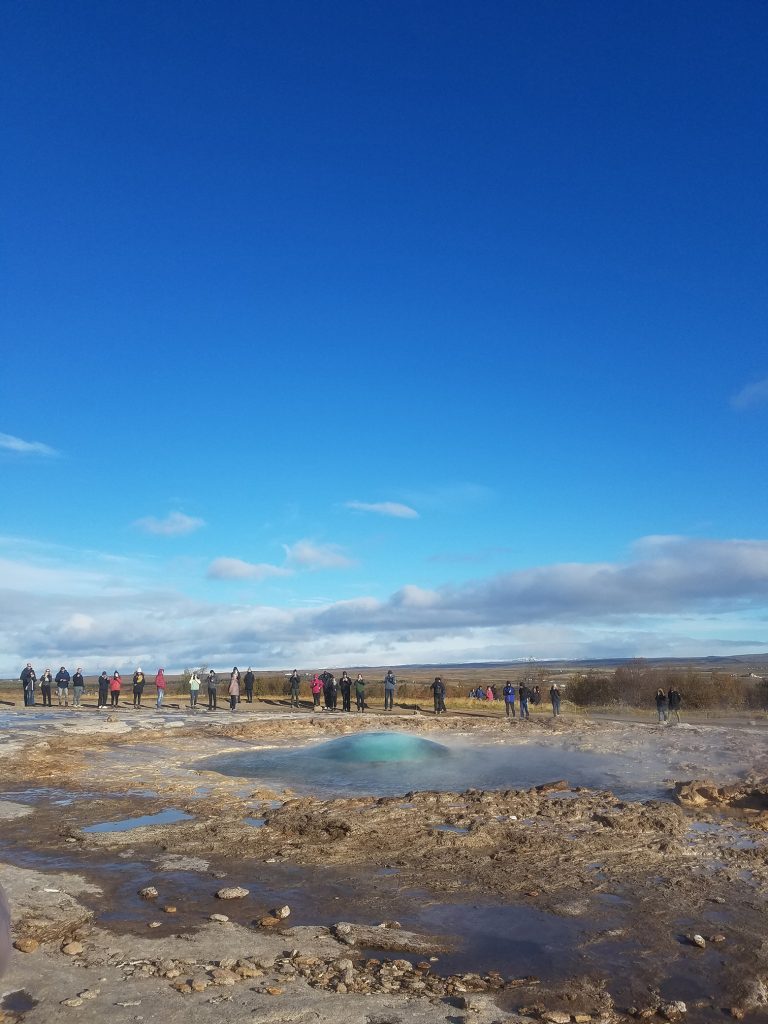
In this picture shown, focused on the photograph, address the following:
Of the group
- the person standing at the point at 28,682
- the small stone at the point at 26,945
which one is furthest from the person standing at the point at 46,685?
the small stone at the point at 26,945

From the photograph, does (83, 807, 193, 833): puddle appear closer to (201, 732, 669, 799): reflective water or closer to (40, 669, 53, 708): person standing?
(201, 732, 669, 799): reflective water

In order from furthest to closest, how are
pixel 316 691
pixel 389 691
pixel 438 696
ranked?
pixel 316 691 → pixel 389 691 → pixel 438 696

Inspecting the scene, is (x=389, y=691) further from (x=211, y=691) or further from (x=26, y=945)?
(x=26, y=945)

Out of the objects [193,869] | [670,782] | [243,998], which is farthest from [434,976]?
[670,782]

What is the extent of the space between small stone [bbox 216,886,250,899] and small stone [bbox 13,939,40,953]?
6.70ft

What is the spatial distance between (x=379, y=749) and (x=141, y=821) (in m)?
8.47

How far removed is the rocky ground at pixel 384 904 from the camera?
19.2 ft

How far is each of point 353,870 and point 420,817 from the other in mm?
3024

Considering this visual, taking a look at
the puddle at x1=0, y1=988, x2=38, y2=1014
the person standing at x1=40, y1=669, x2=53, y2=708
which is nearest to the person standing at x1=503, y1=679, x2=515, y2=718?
the person standing at x1=40, y1=669, x2=53, y2=708

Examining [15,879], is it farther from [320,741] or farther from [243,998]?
[320,741]

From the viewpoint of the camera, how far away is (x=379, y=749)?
20.1m

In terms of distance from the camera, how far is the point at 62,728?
24344 mm

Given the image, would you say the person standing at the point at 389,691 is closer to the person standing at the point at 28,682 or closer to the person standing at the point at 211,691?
the person standing at the point at 211,691

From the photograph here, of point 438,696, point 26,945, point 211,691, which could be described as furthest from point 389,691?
point 26,945
